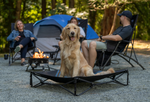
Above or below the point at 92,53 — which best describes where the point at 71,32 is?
above

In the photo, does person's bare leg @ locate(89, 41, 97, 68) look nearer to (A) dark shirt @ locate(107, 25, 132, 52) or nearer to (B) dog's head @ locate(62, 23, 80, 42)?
(A) dark shirt @ locate(107, 25, 132, 52)

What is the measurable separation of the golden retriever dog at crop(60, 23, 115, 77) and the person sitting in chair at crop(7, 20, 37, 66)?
2574 mm

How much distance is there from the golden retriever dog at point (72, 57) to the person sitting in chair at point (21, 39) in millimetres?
2574

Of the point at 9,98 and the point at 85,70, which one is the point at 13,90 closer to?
the point at 9,98

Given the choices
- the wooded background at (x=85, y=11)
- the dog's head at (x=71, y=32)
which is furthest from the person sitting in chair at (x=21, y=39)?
the wooded background at (x=85, y=11)

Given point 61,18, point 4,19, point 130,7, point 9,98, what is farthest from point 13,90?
point 130,7

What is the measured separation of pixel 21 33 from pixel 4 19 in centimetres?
774

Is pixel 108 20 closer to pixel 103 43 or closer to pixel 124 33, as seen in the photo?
pixel 124 33

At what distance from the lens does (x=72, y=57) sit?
3.14 m

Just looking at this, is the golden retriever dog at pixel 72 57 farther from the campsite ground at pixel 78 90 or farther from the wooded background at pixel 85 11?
the wooded background at pixel 85 11

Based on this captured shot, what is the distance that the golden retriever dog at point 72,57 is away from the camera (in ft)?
10.3

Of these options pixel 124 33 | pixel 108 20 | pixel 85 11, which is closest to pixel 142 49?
pixel 108 20

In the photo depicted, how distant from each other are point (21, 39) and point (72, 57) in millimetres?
3395

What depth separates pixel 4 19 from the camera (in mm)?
13250
